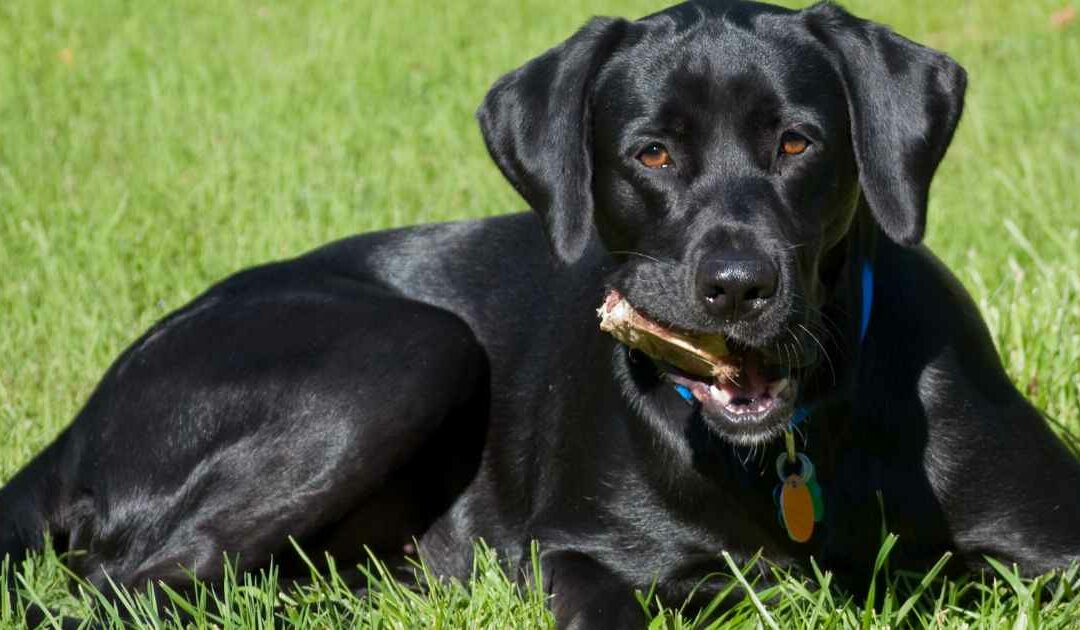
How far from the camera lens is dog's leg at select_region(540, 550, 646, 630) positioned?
3.72m

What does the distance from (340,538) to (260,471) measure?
1.05ft

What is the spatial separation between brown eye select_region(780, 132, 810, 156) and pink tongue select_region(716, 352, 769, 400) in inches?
17.4

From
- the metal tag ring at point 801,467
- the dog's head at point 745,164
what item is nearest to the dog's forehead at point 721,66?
the dog's head at point 745,164

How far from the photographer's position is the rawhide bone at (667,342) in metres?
3.53

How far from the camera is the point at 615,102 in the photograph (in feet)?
12.2

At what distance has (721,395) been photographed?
3.55 metres

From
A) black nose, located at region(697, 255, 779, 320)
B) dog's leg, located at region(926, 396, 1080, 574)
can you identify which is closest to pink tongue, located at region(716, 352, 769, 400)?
black nose, located at region(697, 255, 779, 320)

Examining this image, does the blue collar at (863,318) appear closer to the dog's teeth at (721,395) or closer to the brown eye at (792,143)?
the dog's teeth at (721,395)

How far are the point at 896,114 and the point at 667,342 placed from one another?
70cm

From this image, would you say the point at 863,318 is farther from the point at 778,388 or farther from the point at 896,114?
the point at 896,114

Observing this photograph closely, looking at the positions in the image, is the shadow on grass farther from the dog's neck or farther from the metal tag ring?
the dog's neck

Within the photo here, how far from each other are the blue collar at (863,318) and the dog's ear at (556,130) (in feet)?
1.37

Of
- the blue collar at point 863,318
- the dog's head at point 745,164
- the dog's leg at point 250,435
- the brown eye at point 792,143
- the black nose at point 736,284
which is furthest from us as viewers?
the dog's leg at point 250,435

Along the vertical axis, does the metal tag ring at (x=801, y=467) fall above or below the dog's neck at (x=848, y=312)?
below
